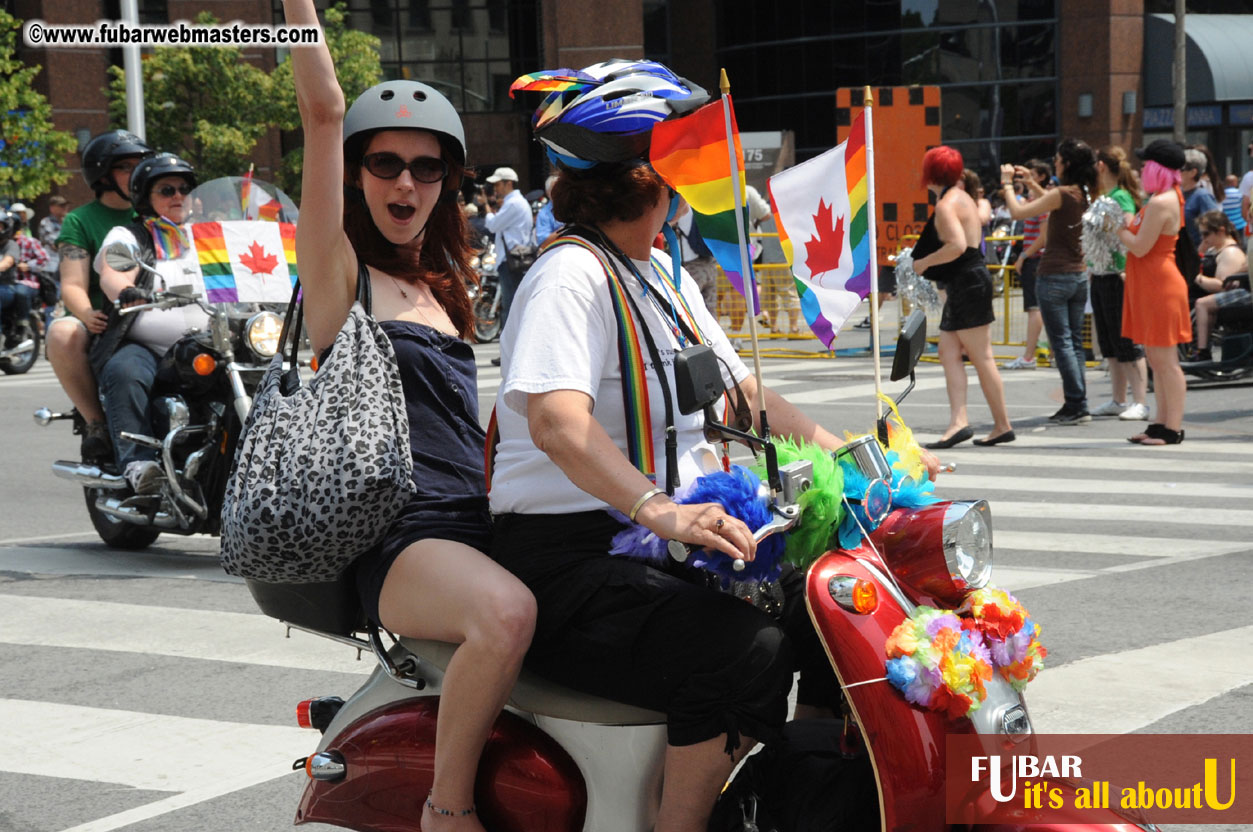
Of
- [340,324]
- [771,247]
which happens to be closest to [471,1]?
[771,247]

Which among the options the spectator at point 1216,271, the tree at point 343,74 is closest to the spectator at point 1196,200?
the spectator at point 1216,271

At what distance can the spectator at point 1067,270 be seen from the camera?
1135cm

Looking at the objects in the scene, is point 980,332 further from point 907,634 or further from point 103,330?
point 907,634

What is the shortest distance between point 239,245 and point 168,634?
6.13ft

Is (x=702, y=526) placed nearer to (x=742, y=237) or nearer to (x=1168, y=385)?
(x=742, y=237)

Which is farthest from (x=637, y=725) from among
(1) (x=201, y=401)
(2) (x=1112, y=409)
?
(2) (x=1112, y=409)

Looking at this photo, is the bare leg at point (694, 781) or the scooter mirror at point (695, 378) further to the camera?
the bare leg at point (694, 781)

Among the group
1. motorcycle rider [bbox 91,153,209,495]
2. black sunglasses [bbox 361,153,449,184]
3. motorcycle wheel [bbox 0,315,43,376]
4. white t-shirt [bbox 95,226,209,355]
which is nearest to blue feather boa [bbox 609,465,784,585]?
black sunglasses [bbox 361,153,449,184]

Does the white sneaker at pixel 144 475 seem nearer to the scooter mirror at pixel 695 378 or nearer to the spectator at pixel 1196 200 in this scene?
the scooter mirror at pixel 695 378

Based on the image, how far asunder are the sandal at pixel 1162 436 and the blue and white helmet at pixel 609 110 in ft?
27.2

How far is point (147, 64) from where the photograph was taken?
1265 inches

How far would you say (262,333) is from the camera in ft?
23.1

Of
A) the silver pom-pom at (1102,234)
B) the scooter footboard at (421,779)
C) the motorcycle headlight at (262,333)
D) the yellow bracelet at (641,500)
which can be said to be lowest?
the scooter footboard at (421,779)

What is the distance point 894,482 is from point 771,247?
59.9 feet
